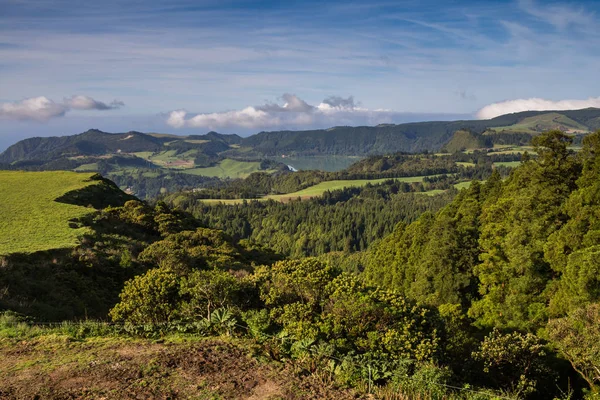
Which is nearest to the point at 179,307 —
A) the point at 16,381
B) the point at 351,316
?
the point at 16,381

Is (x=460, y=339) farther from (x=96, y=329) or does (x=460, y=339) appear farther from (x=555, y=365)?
(x=96, y=329)

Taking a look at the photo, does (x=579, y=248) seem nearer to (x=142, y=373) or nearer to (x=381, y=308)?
(x=381, y=308)

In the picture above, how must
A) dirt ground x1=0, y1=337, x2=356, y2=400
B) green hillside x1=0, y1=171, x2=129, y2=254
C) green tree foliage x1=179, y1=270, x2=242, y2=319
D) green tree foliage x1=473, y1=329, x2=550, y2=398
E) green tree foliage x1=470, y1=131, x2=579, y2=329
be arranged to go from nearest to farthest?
dirt ground x1=0, y1=337, x2=356, y2=400, green tree foliage x1=179, y1=270, x2=242, y2=319, green tree foliage x1=473, y1=329, x2=550, y2=398, green tree foliage x1=470, y1=131, x2=579, y2=329, green hillside x1=0, y1=171, x2=129, y2=254

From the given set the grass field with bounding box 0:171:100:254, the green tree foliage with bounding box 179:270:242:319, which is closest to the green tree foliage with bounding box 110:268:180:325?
the green tree foliage with bounding box 179:270:242:319

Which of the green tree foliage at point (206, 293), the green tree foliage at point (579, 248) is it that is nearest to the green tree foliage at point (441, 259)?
the green tree foliage at point (579, 248)

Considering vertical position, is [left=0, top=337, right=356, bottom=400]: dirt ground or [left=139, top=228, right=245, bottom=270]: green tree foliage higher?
[left=0, top=337, right=356, bottom=400]: dirt ground

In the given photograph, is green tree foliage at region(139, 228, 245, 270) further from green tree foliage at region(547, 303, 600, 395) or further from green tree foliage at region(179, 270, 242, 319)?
green tree foliage at region(547, 303, 600, 395)

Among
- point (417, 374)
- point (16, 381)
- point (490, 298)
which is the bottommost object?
point (490, 298)

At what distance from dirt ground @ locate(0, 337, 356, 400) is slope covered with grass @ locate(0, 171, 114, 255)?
16178 mm

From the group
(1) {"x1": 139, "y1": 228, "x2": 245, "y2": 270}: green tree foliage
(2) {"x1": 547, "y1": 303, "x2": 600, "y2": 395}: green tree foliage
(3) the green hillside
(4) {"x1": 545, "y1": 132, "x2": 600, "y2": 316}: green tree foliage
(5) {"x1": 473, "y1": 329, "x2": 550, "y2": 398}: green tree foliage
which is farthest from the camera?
(1) {"x1": 139, "y1": 228, "x2": 245, "y2": 270}: green tree foliage

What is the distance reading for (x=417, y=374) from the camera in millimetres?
12688

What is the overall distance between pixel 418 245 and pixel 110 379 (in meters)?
39.5

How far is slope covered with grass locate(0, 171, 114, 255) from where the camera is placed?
29447 millimetres

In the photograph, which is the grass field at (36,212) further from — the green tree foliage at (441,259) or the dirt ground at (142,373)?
the green tree foliage at (441,259)
